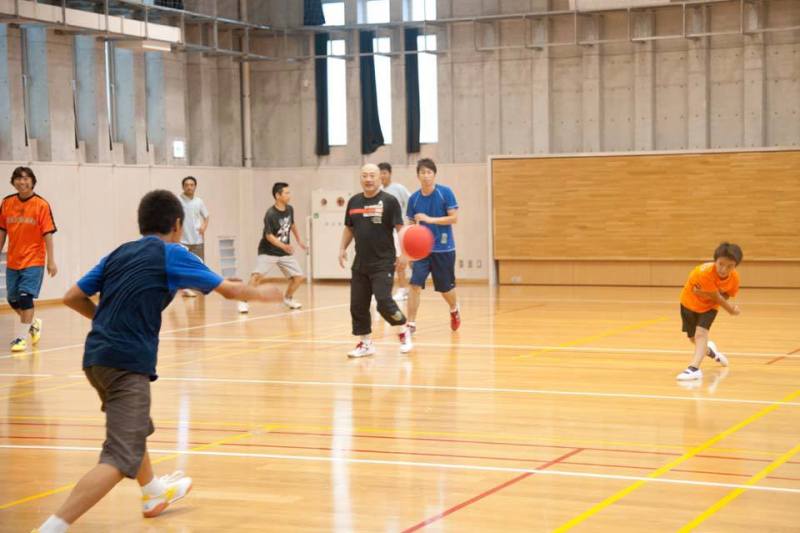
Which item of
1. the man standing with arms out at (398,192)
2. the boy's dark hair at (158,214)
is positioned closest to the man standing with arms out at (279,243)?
the man standing with arms out at (398,192)

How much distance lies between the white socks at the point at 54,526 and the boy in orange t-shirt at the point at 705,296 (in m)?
6.14

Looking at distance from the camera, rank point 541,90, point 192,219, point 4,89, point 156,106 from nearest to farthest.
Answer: point 4,89 → point 192,219 → point 156,106 → point 541,90

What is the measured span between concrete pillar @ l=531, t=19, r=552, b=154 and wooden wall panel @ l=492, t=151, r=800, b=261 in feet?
3.16

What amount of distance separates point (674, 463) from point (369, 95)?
1843 centimetres

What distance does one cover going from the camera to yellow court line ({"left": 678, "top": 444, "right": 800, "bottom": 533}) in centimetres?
537

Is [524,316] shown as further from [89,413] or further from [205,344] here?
[89,413]

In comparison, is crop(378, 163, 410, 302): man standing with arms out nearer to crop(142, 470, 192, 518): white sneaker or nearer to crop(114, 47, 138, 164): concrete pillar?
crop(114, 47, 138, 164): concrete pillar

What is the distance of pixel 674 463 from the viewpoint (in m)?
6.75

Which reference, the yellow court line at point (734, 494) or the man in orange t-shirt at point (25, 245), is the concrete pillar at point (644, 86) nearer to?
the man in orange t-shirt at point (25, 245)

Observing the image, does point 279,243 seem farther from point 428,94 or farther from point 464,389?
point 428,94

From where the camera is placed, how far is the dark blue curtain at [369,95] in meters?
24.4

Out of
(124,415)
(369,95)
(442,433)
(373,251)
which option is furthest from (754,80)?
(124,415)

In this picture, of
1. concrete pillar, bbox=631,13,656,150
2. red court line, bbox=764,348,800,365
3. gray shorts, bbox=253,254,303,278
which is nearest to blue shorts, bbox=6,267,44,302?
gray shorts, bbox=253,254,303,278

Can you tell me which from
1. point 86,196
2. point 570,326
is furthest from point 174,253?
point 86,196
